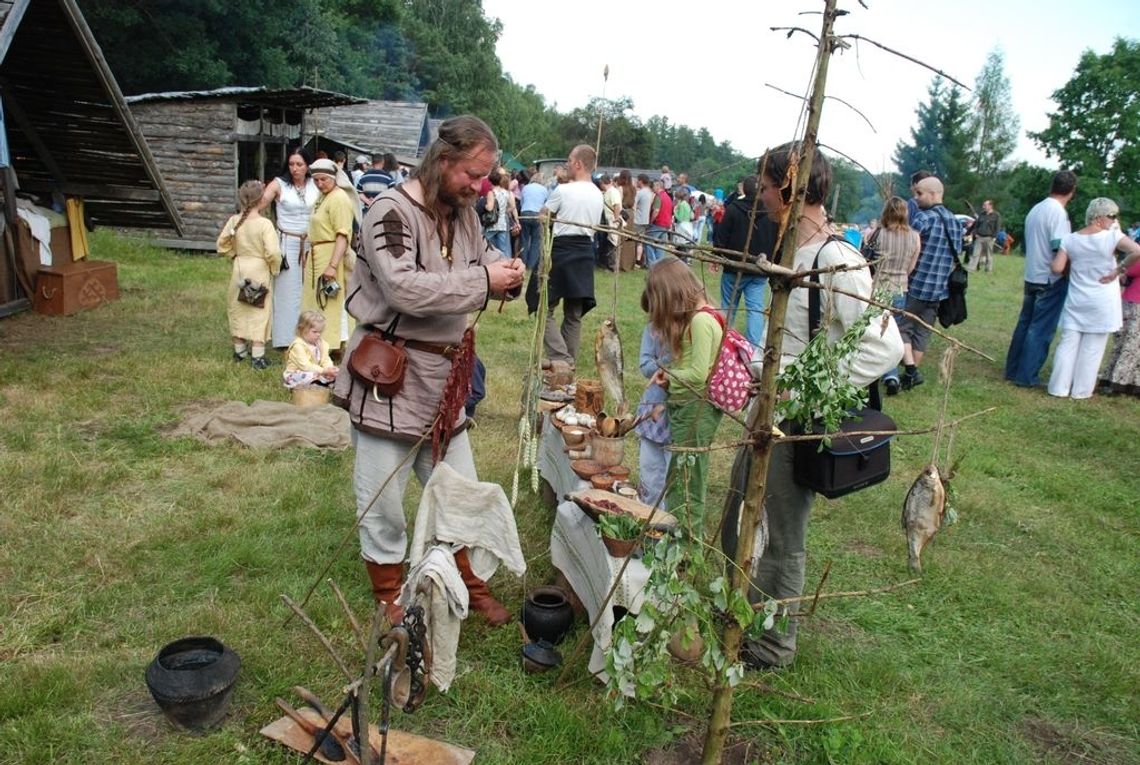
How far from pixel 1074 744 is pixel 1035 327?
6.34 m

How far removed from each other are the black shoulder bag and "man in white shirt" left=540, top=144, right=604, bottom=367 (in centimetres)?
340

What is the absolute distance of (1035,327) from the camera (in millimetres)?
8320

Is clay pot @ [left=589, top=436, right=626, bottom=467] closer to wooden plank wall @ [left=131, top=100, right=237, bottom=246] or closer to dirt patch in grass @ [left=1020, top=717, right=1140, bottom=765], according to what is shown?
dirt patch in grass @ [left=1020, top=717, right=1140, bottom=765]

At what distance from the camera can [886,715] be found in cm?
303

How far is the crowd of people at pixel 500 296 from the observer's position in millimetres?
2723

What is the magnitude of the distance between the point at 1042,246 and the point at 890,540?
195 inches

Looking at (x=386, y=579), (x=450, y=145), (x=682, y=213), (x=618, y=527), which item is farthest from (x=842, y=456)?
(x=682, y=213)

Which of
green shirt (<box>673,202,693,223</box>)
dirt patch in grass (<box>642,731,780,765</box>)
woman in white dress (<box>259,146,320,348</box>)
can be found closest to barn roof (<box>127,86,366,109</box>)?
green shirt (<box>673,202,693,223</box>)

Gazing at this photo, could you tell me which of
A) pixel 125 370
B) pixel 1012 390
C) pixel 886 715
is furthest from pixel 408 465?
pixel 1012 390

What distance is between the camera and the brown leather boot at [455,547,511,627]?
3.46 meters

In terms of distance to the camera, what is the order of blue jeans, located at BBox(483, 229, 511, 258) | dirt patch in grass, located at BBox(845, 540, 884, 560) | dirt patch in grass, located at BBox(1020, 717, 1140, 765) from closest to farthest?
dirt patch in grass, located at BBox(1020, 717, 1140, 765)
dirt patch in grass, located at BBox(845, 540, 884, 560)
blue jeans, located at BBox(483, 229, 511, 258)

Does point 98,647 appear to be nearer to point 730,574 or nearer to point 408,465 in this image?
point 408,465

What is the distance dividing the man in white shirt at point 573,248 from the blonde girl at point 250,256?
2.47 m

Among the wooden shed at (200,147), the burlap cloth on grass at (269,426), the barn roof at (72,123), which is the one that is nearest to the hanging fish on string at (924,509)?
the burlap cloth on grass at (269,426)
